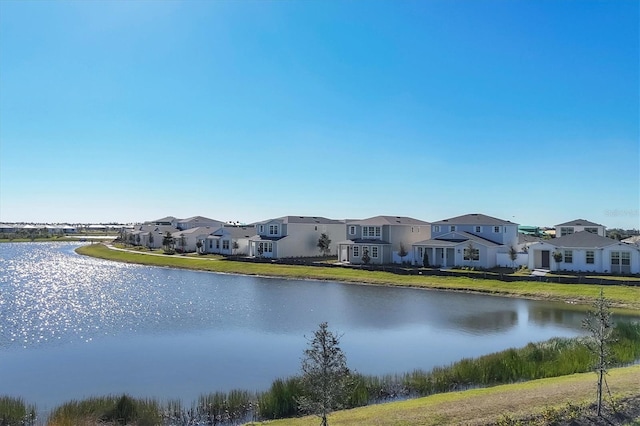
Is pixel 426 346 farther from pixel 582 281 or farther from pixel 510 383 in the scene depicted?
pixel 582 281

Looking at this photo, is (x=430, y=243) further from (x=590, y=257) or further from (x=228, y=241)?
(x=228, y=241)

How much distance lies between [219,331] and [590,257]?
3357cm

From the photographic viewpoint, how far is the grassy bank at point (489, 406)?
10836mm

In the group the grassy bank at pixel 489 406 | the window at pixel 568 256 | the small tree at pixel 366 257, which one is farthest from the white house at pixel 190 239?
the grassy bank at pixel 489 406

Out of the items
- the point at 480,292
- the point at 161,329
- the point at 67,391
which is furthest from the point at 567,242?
the point at 67,391

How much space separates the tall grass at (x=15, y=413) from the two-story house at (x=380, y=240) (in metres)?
44.4

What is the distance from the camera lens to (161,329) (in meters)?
26.1

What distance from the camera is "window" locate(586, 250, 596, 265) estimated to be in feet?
139

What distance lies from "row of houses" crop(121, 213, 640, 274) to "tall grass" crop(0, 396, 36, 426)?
42.0 m

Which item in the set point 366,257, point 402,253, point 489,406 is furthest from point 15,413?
point 402,253

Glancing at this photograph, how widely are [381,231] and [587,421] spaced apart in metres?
47.5

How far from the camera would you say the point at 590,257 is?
140ft

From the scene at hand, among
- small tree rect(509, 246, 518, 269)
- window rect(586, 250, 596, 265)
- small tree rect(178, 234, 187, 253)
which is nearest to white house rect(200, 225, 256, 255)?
small tree rect(178, 234, 187, 253)

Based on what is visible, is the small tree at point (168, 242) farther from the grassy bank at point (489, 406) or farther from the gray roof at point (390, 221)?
the grassy bank at point (489, 406)
